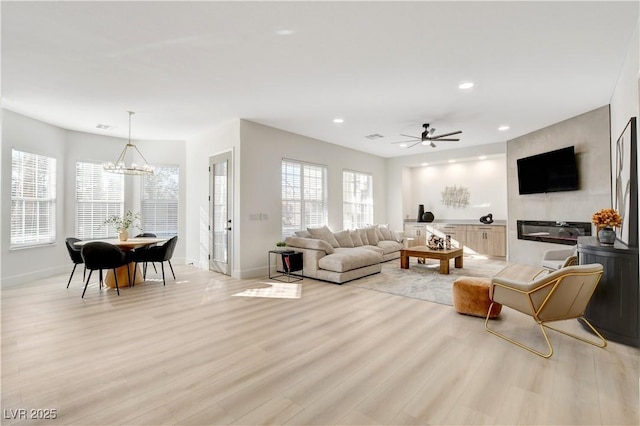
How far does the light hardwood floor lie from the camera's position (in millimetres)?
1906

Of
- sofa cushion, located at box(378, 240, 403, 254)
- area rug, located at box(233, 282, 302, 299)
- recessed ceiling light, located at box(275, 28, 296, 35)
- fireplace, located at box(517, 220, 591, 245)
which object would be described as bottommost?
area rug, located at box(233, 282, 302, 299)

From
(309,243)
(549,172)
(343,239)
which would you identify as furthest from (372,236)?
(549,172)

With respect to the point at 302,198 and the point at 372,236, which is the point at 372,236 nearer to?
the point at 372,236

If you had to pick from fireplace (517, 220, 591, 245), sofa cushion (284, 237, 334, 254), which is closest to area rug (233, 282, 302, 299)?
sofa cushion (284, 237, 334, 254)

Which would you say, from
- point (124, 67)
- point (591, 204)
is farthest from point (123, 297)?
point (591, 204)

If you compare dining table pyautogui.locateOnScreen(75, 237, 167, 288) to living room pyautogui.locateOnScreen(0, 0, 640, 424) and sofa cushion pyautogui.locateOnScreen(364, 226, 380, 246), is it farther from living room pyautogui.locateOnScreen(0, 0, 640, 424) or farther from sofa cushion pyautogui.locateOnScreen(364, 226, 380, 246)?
sofa cushion pyautogui.locateOnScreen(364, 226, 380, 246)

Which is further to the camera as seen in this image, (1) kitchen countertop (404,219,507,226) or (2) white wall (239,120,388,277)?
(1) kitchen countertop (404,219,507,226)

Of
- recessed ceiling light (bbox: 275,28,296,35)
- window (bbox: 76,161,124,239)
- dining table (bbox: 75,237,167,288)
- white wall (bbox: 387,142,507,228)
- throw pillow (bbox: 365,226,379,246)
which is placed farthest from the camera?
white wall (bbox: 387,142,507,228)

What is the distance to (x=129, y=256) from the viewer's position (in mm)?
5195

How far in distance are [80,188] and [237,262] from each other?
160 inches

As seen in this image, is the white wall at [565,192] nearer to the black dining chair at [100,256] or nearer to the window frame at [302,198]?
the window frame at [302,198]

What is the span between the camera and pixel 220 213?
634 centimetres

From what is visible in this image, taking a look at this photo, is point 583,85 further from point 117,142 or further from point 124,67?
point 117,142

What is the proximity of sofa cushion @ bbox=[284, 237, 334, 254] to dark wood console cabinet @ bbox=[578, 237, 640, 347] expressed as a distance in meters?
3.78
